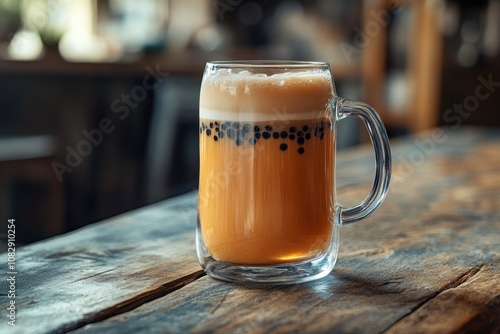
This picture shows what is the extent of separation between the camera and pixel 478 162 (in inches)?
66.4

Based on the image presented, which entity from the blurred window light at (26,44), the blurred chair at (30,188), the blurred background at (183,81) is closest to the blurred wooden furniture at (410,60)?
the blurred background at (183,81)

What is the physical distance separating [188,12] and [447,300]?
4013 millimetres

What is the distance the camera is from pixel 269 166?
2.27ft

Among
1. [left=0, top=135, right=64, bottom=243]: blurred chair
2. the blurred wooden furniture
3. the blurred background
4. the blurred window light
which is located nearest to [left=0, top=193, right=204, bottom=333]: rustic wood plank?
[left=0, top=135, right=64, bottom=243]: blurred chair

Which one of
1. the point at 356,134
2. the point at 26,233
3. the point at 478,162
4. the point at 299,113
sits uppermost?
the point at 299,113

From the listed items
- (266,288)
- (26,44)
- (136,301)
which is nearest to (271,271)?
(266,288)

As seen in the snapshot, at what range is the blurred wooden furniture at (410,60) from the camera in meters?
3.42

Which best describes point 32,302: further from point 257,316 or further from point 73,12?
point 73,12

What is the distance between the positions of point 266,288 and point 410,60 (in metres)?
3.00

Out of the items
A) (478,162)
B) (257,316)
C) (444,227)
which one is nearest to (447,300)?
(257,316)

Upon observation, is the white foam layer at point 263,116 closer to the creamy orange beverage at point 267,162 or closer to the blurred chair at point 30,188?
the creamy orange beverage at point 267,162

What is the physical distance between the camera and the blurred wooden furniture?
3.42m

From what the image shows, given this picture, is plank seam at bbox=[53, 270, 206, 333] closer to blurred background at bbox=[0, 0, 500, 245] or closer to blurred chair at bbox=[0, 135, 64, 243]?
blurred chair at bbox=[0, 135, 64, 243]

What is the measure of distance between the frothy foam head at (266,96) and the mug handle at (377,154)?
0.02m
